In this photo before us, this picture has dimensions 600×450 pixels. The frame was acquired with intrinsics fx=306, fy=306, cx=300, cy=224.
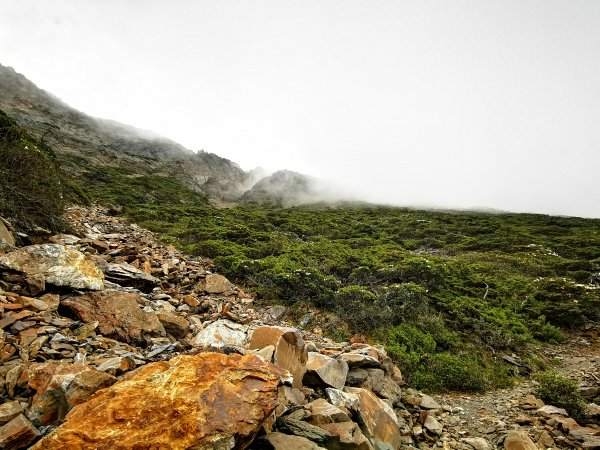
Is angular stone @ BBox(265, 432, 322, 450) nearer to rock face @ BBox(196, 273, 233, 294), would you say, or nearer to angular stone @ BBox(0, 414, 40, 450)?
angular stone @ BBox(0, 414, 40, 450)

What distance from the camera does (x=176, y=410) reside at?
2.73 m

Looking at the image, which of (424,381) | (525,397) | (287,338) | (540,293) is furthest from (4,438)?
(540,293)

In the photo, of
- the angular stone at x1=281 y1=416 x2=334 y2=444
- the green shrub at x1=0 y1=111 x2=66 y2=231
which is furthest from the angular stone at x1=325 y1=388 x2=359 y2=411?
the green shrub at x1=0 y1=111 x2=66 y2=231

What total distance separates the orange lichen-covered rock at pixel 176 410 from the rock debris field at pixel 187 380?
11mm

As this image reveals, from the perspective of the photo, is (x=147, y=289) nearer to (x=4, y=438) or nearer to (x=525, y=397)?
(x=4, y=438)

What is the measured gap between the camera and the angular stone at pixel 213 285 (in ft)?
27.3

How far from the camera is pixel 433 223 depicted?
29719mm

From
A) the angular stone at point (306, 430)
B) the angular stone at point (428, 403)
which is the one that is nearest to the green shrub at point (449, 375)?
the angular stone at point (428, 403)

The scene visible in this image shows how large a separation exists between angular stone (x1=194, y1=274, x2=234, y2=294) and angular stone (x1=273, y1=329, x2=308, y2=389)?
398 centimetres

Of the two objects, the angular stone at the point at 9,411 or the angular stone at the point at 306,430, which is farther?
the angular stone at the point at 306,430

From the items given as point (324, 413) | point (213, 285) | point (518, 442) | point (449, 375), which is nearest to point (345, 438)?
point (324, 413)

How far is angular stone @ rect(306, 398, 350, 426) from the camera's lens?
386 centimetres

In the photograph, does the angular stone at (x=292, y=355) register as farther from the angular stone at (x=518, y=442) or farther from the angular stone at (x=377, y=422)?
the angular stone at (x=518, y=442)

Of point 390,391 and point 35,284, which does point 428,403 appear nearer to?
point 390,391
